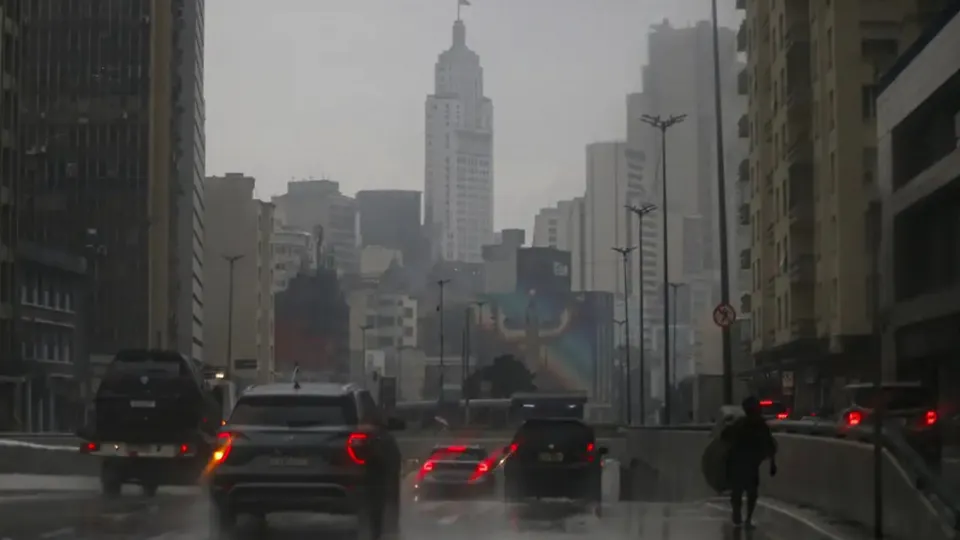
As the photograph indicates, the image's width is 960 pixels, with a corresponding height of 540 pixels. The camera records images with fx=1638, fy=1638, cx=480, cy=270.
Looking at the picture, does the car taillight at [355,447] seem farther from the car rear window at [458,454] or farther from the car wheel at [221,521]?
the car rear window at [458,454]

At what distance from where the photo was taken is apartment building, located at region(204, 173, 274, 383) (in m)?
160

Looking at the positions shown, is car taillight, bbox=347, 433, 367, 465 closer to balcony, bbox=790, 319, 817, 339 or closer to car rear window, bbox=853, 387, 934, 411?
car rear window, bbox=853, 387, 934, 411

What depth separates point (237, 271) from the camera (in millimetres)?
161750

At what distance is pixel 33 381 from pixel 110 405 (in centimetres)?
6022

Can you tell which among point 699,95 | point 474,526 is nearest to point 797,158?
point 474,526

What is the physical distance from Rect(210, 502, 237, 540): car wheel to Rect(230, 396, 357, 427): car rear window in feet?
2.95

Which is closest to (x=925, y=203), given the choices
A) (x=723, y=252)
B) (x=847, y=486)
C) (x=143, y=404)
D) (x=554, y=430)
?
(x=723, y=252)

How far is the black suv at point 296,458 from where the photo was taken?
16625 millimetres

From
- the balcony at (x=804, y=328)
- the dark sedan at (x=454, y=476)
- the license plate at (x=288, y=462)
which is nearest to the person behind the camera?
the license plate at (x=288, y=462)

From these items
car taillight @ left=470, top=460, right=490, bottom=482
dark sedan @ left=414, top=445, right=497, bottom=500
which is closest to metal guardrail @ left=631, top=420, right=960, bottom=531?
dark sedan @ left=414, top=445, right=497, bottom=500

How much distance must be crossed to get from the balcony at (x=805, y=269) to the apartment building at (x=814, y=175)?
0.04 m

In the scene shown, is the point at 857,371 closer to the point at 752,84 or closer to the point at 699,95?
the point at 752,84

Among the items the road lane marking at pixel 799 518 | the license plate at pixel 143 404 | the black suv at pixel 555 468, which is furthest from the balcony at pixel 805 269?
the license plate at pixel 143 404

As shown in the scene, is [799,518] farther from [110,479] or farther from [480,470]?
[480,470]
